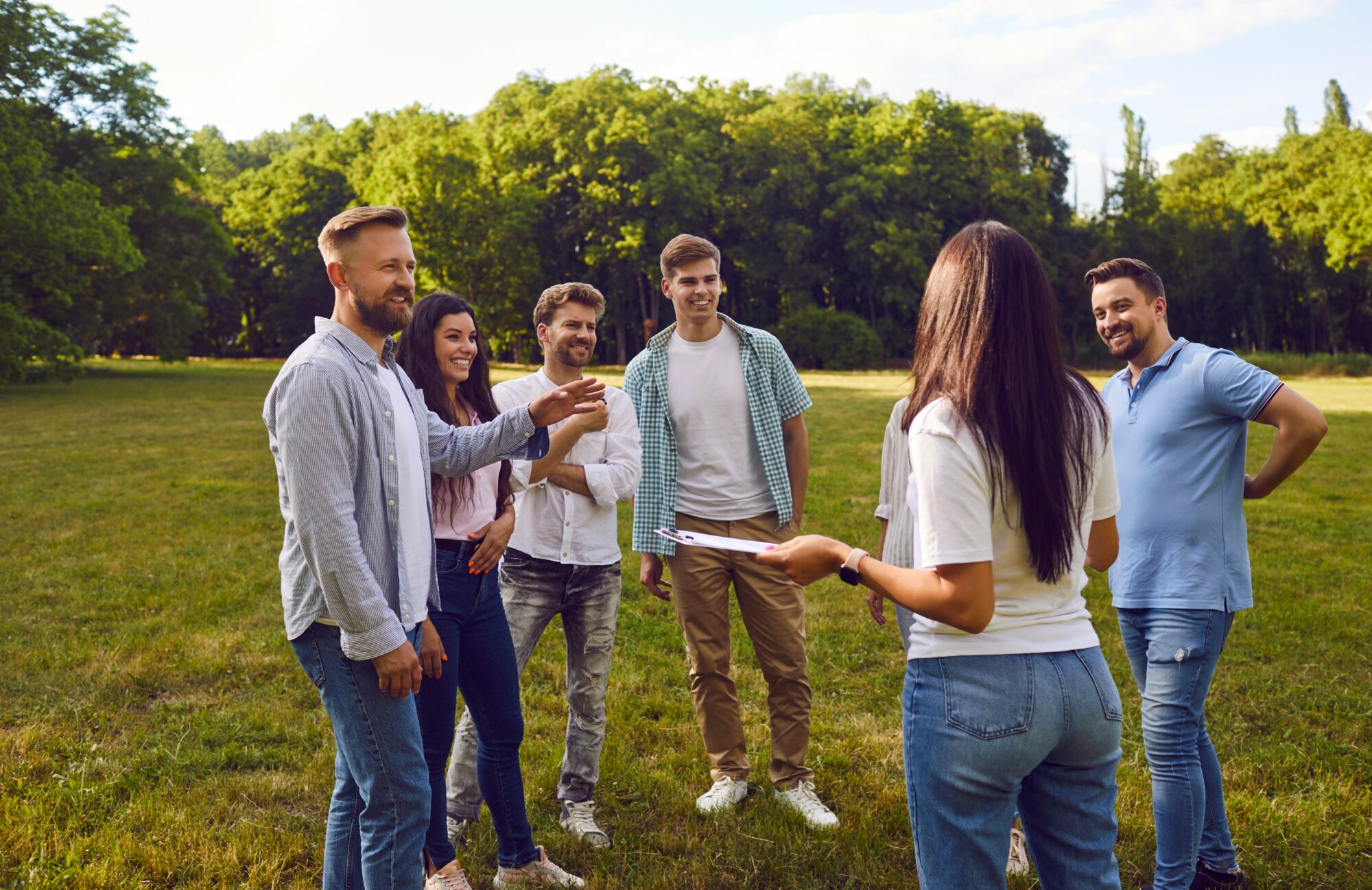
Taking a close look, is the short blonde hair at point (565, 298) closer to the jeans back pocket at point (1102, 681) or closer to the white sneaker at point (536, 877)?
the white sneaker at point (536, 877)

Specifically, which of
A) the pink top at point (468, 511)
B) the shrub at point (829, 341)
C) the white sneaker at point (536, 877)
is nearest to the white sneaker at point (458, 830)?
the white sneaker at point (536, 877)

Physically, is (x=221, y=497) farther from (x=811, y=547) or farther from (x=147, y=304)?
(x=147, y=304)

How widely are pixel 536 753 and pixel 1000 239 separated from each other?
156 inches

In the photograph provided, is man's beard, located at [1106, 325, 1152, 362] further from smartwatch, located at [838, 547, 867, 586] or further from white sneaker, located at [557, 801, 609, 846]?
white sneaker, located at [557, 801, 609, 846]

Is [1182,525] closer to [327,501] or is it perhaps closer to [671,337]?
[671,337]

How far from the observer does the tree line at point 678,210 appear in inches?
1496

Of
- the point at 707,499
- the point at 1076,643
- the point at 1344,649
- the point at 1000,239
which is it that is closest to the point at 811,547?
the point at 1076,643

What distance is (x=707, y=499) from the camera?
470 centimetres

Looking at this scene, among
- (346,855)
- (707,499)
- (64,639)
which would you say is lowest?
(64,639)

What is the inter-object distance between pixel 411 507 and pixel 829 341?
44856 mm

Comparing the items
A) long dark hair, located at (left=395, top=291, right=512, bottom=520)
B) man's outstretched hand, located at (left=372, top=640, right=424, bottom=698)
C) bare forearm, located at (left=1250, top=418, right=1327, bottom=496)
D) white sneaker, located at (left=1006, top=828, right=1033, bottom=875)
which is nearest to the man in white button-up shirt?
long dark hair, located at (left=395, top=291, right=512, bottom=520)

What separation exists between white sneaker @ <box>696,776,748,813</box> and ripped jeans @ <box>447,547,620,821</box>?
0.55 m

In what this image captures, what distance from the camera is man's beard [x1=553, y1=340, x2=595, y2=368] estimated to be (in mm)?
4191

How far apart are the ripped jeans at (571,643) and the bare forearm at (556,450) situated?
1.47 ft
